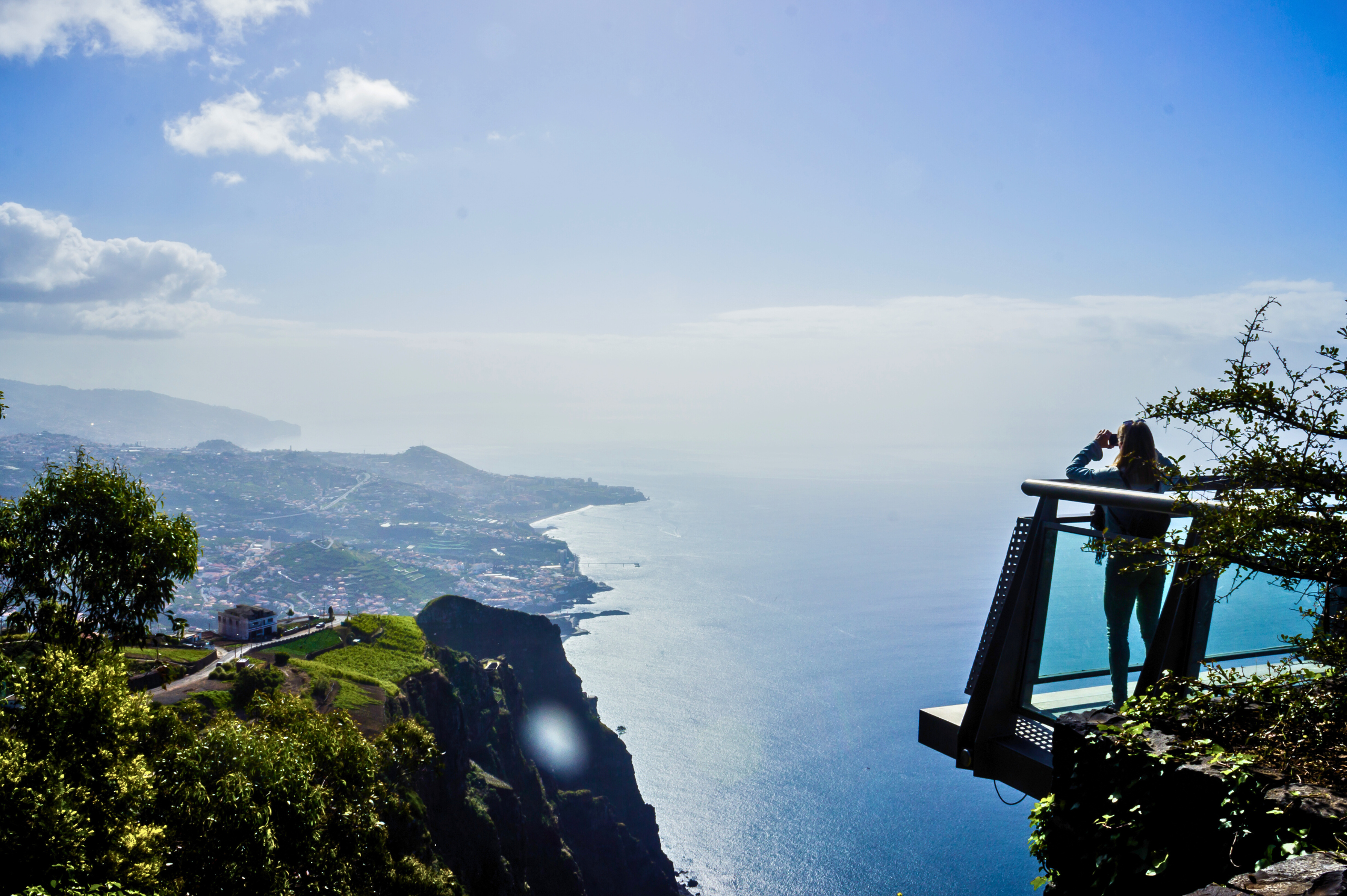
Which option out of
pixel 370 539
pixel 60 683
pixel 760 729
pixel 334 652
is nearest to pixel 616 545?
pixel 370 539

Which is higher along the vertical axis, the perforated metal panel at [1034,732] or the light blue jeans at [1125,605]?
the light blue jeans at [1125,605]

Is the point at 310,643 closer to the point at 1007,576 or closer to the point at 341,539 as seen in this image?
the point at 1007,576

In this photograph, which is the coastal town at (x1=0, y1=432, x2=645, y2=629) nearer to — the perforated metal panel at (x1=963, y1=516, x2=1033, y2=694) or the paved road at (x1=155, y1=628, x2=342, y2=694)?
the paved road at (x1=155, y1=628, x2=342, y2=694)

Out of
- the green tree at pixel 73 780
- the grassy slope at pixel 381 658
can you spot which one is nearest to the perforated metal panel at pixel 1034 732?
the green tree at pixel 73 780

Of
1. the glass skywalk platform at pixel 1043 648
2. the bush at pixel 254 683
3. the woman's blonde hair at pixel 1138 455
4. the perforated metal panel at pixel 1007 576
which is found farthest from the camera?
the bush at pixel 254 683

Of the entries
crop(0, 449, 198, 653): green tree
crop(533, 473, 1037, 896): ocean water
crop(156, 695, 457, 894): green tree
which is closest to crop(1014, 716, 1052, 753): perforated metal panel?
crop(156, 695, 457, 894): green tree

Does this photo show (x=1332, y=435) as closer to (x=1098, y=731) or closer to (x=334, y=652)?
(x=1098, y=731)

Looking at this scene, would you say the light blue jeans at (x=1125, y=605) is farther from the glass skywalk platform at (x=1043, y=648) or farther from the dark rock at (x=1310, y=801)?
the dark rock at (x=1310, y=801)
